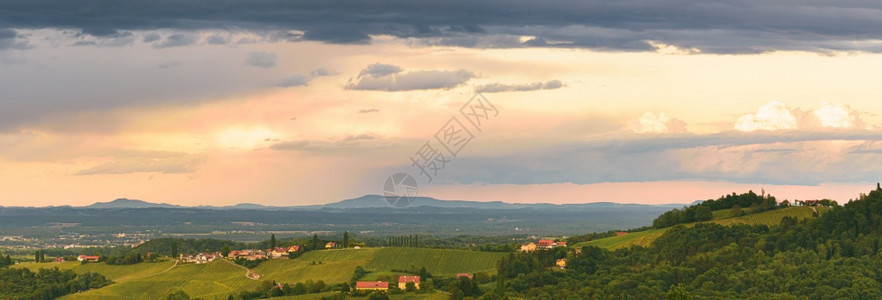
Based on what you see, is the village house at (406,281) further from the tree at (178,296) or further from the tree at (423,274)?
the tree at (178,296)

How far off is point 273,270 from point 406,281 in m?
33.3

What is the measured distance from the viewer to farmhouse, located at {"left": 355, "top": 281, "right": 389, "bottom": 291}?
14538cm

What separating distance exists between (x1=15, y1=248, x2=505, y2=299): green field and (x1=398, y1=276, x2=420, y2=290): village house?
5098mm

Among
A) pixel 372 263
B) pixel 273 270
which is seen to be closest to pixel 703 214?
pixel 372 263

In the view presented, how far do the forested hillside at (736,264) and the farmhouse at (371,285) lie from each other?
15233 millimetres

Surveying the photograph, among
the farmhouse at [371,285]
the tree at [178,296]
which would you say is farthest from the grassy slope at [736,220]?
the tree at [178,296]

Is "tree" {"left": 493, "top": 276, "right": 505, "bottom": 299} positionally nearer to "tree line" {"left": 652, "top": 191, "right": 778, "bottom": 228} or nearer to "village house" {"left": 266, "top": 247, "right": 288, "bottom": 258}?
"tree line" {"left": 652, "top": 191, "right": 778, "bottom": 228}

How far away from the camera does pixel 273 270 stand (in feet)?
581

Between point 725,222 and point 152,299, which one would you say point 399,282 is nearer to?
point 152,299

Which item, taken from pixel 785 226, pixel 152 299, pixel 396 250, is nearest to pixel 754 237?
pixel 785 226

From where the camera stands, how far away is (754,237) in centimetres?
15125

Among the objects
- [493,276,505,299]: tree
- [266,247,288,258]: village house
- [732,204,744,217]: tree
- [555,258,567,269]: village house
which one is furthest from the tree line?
[266,247,288,258]: village house

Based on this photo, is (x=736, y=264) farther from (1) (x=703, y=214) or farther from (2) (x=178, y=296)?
(2) (x=178, y=296)

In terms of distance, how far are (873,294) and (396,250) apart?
8390cm
